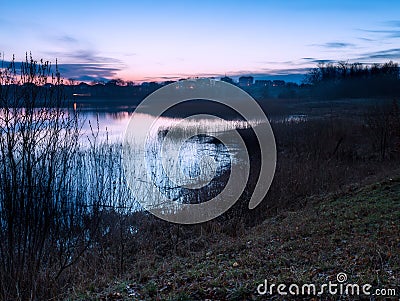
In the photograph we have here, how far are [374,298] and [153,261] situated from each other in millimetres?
4564

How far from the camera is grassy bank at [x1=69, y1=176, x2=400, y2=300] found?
4199 mm

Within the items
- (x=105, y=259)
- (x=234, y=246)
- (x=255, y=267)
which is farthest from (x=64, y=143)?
(x=255, y=267)

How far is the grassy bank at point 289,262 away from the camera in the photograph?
165 inches

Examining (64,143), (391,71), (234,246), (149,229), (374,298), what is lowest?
(149,229)

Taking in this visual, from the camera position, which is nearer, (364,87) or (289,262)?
(289,262)

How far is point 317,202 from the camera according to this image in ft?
34.2

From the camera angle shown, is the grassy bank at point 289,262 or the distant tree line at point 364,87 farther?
the distant tree line at point 364,87

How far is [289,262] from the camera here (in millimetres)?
5074

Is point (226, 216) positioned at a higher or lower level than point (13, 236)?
lower

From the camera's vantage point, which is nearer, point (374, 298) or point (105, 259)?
point (374, 298)

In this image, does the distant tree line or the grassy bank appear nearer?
the grassy bank

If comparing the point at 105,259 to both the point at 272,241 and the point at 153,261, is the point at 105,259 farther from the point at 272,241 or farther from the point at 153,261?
the point at 272,241

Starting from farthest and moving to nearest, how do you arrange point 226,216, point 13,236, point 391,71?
point 391,71 → point 226,216 → point 13,236

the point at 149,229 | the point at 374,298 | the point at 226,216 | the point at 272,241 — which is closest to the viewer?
the point at 374,298
